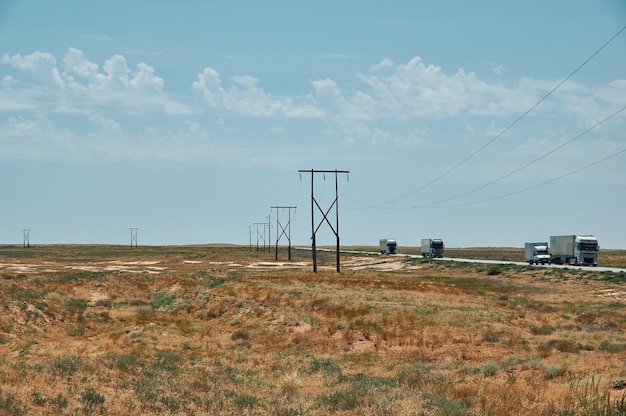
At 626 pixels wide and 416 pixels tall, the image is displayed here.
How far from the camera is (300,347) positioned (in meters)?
30.2

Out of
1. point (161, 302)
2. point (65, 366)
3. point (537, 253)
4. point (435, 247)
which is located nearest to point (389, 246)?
point (435, 247)

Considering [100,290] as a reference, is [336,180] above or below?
above

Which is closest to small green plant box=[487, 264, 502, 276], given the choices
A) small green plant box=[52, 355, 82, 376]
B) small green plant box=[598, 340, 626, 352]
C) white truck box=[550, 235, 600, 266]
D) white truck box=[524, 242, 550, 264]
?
white truck box=[550, 235, 600, 266]

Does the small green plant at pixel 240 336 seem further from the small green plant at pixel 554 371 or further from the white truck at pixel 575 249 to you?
the white truck at pixel 575 249

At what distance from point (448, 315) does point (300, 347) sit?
10.5m

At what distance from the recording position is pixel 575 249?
87625 millimetres

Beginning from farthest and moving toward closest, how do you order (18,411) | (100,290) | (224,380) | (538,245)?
1. (538,245)
2. (100,290)
3. (224,380)
4. (18,411)

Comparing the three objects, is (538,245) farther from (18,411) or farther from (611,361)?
(18,411)

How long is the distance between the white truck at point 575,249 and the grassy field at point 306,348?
25.6 metres

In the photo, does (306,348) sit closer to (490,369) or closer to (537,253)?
(490,369)

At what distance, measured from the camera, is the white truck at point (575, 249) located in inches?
3342

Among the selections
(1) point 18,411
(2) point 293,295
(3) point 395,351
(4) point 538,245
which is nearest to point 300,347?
(3) point 395,351

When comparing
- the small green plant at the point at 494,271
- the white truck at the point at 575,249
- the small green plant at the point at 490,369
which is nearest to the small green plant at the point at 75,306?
the small green plant at the point at 490,369

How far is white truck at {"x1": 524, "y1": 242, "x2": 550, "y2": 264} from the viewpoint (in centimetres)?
9519
